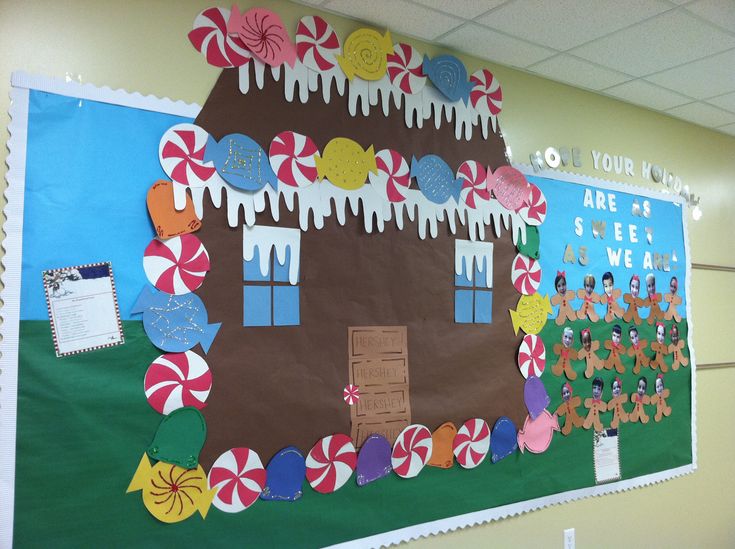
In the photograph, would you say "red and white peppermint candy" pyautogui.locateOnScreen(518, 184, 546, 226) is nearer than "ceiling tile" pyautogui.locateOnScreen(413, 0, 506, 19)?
No

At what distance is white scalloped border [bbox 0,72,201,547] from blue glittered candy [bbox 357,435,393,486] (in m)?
0.97

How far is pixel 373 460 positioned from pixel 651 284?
1720 millimetres

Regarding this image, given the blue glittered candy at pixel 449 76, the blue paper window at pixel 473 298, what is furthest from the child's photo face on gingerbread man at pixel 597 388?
the blue glittered candy at pixel 449 76

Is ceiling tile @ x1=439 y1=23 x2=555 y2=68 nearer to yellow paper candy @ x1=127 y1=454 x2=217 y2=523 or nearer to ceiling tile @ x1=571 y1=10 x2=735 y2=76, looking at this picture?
ceiling tile @ x1=571 y1=10 x2=735 y2=76

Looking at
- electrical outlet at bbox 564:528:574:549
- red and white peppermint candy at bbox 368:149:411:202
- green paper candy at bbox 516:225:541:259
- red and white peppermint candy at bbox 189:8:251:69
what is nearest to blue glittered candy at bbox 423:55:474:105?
red and white peppermint candy at bbox 368:149:411:202

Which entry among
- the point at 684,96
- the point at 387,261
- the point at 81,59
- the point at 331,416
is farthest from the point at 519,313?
the point at 81,59

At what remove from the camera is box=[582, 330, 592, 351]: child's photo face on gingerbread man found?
2648mm

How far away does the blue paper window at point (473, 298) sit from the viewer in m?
2.26

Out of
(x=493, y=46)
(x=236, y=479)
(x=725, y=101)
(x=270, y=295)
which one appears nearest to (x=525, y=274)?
(x=493, y=46)

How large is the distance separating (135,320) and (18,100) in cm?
61

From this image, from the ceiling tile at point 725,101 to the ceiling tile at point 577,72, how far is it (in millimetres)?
593

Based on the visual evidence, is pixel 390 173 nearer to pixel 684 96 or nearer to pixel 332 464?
pixel 332 464

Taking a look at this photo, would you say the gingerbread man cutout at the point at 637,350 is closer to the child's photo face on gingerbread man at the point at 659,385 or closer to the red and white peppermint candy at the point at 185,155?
the child's photo face on gingerbread man at the point at 659,385

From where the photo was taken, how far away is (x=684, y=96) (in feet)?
9.48
